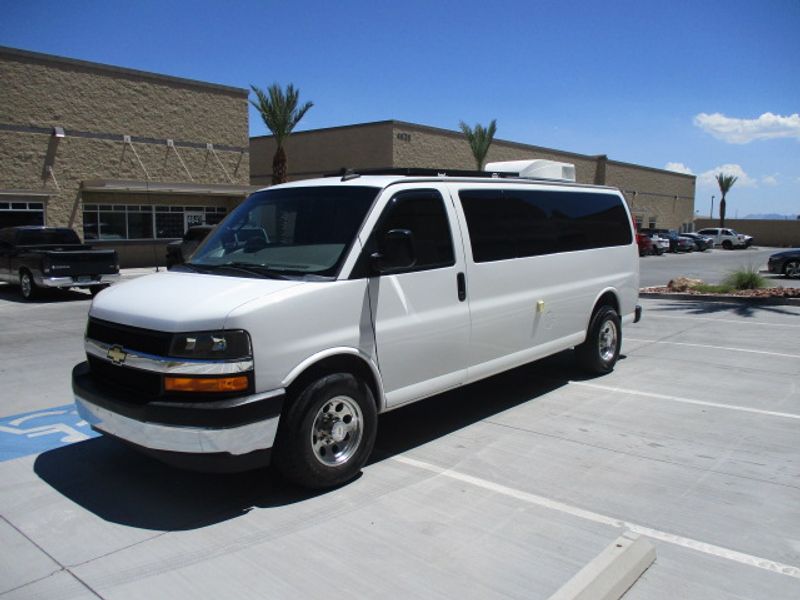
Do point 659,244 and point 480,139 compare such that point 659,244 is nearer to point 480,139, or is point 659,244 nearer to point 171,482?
point 480,139

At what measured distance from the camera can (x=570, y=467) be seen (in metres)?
4.96

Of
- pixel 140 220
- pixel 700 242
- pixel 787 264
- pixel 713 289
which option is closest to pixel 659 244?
pixel 700 242

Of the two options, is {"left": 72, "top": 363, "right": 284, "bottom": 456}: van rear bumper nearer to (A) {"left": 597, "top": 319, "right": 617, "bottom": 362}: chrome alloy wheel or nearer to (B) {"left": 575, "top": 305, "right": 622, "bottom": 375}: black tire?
(B) {"left": 575, "top": 305, "right": 622, "bottom": 375}: black tire

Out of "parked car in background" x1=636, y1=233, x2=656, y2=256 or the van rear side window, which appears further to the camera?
"parked car in background" x1=636, y1=233, x2=656, y2=256

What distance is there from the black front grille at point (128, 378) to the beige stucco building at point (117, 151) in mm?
19429

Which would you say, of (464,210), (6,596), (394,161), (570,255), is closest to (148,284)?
(6,596)

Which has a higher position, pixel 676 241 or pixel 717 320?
pixel 676 241

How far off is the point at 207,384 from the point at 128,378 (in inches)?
28.6

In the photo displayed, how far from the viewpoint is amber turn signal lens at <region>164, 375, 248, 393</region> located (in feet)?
12.9

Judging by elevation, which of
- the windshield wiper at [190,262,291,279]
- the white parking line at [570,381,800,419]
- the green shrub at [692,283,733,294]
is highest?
the windshield wiper at [190,262,291,279]

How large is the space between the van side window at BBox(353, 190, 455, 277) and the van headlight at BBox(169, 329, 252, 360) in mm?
1228

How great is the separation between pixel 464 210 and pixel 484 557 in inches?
115

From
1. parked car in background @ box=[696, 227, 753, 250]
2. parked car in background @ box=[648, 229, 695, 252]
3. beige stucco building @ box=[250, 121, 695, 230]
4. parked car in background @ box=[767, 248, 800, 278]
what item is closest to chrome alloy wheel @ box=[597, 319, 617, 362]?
parked car in background @ box=[767, 248, 800, 278]

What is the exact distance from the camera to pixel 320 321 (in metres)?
4.33
